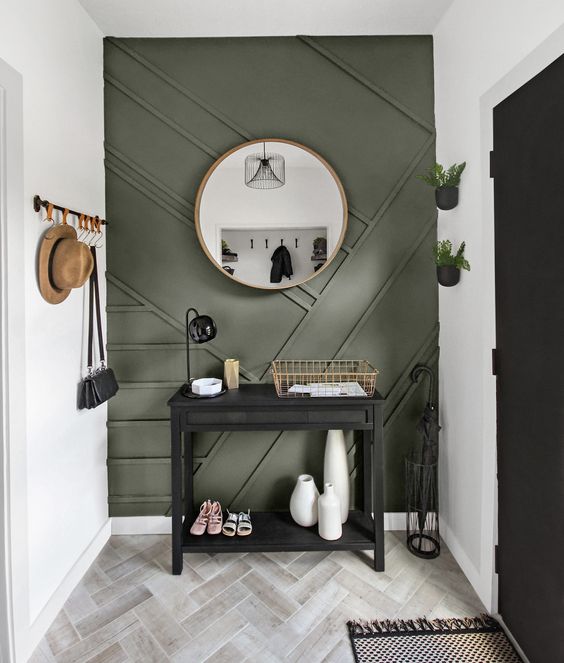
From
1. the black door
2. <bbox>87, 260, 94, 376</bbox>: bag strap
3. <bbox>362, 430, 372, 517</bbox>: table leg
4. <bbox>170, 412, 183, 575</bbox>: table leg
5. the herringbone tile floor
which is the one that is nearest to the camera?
the black door

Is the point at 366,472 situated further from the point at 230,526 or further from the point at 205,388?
the point at 205,388

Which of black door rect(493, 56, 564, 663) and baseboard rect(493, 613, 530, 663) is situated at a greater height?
black door rect(493, 56, 564, 663)

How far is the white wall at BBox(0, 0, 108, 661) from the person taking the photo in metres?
1.58

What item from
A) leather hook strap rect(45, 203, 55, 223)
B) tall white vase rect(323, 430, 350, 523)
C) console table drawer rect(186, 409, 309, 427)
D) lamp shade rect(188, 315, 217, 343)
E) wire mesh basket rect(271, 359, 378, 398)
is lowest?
tall white vase rect(323, 430, 350, 523)

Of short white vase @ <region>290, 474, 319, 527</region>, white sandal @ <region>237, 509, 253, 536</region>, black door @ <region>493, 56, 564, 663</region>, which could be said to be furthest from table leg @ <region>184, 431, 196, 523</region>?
black door @ <region>493, 56, 564, 663</region>

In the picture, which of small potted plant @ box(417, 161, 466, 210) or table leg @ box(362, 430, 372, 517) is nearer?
small potted plant @ box(417, 161, 466, 210)

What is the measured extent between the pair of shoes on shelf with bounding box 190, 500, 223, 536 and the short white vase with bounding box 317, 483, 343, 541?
1.78 feet

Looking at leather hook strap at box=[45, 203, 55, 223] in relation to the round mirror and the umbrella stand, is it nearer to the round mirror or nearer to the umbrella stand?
the round mirror

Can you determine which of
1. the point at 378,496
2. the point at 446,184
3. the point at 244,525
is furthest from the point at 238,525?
the point at 446,184

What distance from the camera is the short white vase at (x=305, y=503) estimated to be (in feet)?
6.87

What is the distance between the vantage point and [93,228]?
2.05 metres

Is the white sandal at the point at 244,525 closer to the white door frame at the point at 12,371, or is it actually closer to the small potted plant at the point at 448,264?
the white door frame at the point at 12,371

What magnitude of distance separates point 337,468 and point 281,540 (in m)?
0.46

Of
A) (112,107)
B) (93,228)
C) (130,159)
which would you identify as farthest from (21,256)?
(112,107)
